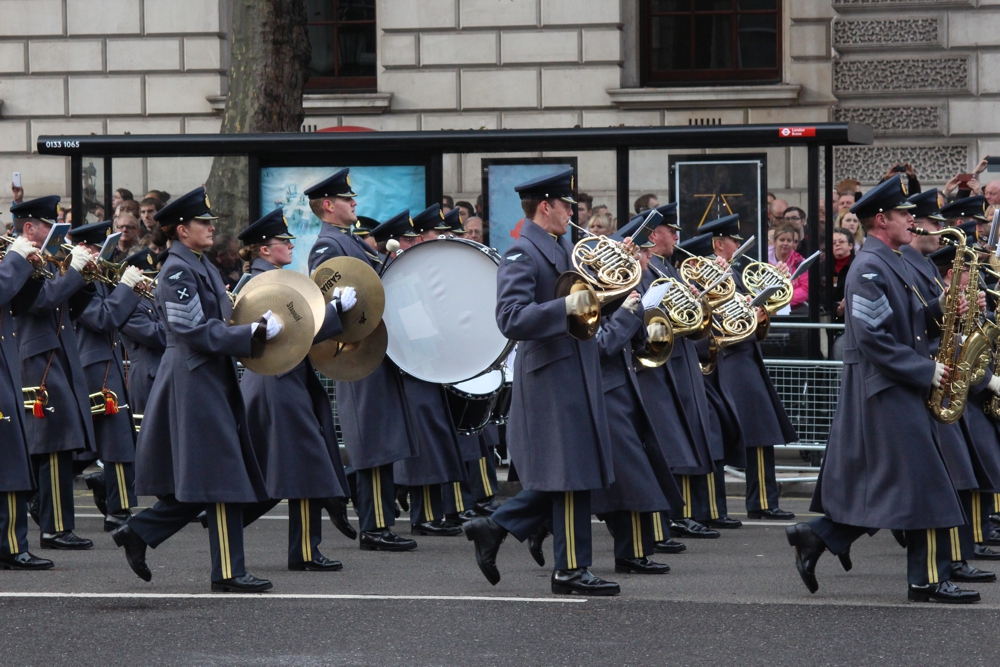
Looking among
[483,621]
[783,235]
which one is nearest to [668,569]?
[483,621]

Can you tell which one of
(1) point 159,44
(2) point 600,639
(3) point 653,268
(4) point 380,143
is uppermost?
(1) point 159,44

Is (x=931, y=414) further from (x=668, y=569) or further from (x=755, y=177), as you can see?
(x=755, y=177)

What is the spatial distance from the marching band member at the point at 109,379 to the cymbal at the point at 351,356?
5.93 feet

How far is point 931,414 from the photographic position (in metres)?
7.50

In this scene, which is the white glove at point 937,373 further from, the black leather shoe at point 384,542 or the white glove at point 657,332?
the black leather shoe at point 384,542

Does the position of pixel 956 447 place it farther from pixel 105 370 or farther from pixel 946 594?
pixel 105 370

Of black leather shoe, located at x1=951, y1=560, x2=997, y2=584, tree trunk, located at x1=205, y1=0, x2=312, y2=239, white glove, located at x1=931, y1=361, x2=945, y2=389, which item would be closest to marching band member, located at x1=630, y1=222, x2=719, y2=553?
black leather shoe, located at x1=951, y1=560, x2=997, y2=584

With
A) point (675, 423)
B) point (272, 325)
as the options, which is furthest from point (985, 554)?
Answer: point (272, 325)

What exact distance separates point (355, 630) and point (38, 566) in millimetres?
2499

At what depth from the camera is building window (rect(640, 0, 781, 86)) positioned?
64.0 feet

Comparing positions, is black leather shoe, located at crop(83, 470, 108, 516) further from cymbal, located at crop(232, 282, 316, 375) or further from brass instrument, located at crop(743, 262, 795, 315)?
brass instrument, located at crop(743, 262, 795, 315)

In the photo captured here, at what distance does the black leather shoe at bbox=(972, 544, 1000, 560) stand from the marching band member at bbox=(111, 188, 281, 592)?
3760mm

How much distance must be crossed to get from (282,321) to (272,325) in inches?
3.9

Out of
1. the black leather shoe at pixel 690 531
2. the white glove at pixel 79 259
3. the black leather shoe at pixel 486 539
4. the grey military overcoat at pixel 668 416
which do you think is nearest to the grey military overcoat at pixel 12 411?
the white glove at pixel 79 259
